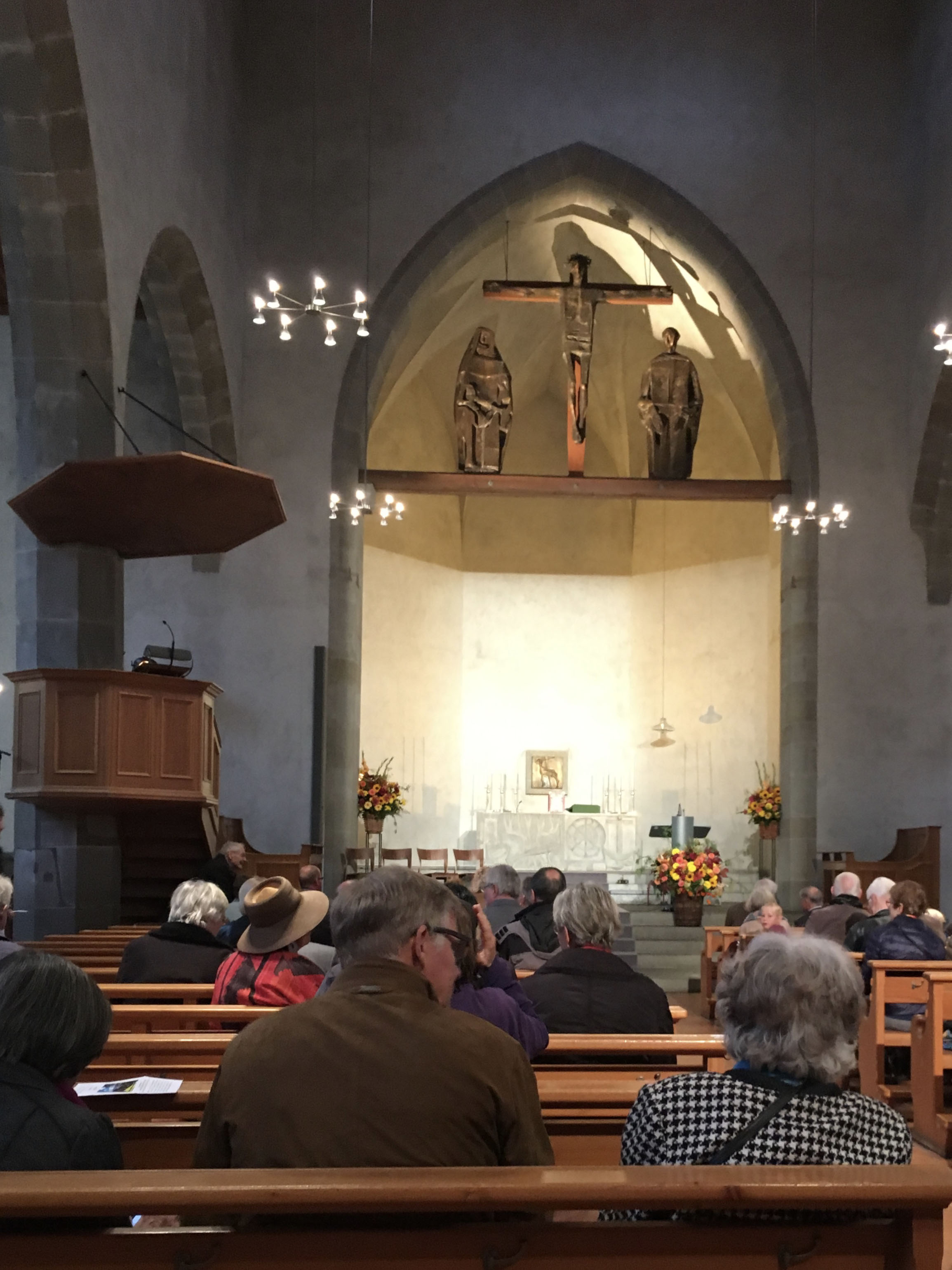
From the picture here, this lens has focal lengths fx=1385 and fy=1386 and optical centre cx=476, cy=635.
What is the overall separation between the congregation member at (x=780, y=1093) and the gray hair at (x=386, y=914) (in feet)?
1.49

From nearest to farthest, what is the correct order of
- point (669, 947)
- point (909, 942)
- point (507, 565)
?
point (909, 942), point (669, 947), point (507, 565)

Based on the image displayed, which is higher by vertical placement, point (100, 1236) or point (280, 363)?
point (280, 363)

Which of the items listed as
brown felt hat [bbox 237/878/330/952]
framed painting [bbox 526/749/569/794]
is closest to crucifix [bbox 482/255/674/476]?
framed painting [bbox 526/749/569/794]

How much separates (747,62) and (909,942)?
1141cm

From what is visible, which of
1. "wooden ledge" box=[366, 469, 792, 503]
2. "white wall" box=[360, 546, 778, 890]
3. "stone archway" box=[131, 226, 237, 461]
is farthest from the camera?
"white wall" box=[360, 546, 778, 890]

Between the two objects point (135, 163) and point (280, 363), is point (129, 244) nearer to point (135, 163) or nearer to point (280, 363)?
point (135, 163)

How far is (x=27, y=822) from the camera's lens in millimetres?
8703

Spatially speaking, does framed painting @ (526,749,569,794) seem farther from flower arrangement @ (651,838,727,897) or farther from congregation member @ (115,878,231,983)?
congregation member @ (115,878,231,983)

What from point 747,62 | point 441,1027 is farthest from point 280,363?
point 441,1027

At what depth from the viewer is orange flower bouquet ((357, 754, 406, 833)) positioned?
48.8ft

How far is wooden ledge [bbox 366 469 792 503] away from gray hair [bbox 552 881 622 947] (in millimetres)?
10519

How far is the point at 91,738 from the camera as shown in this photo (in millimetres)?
8125

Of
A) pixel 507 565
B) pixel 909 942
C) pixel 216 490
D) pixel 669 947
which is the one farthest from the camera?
pixel 507 565

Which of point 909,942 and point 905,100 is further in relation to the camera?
point 905,100
